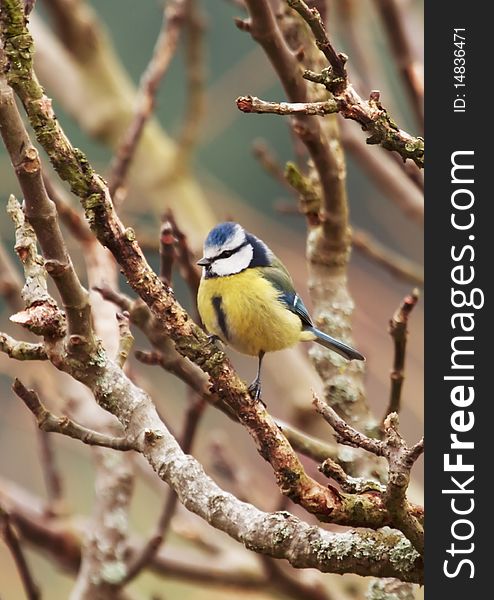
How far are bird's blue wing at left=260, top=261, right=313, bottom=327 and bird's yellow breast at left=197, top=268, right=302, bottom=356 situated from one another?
0.06 feet

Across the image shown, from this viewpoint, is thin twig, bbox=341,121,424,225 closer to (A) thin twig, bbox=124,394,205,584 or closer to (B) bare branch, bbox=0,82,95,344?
(A) thin twig, bbox=124,394,205,584

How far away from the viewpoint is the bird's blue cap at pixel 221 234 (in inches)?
69.8

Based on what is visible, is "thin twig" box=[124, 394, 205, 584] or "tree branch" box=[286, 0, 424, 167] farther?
"thin twig" box=[124, 394, 205, 584]

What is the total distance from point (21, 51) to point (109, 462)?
3.19 feet

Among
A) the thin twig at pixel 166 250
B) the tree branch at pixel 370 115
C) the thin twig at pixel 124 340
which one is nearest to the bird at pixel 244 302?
the thin twig at pixel 166 250

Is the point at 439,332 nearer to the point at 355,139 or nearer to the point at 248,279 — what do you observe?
the point at 248,279

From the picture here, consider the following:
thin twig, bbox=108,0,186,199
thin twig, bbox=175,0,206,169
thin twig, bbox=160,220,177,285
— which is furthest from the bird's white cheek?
thin twig, bbox=175,0,206,169

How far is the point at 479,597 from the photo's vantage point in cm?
94

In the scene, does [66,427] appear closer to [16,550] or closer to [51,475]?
[16,550]

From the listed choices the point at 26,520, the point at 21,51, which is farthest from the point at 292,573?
the point at 21,51

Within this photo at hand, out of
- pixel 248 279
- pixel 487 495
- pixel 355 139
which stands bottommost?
pixel 487 495

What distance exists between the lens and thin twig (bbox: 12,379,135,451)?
1094mm

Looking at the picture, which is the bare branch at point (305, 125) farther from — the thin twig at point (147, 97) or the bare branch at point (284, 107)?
the thin twig at point (147, 97)

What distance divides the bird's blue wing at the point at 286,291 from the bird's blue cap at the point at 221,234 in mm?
113
